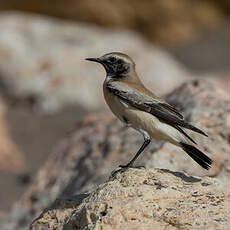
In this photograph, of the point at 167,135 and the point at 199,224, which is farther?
the point at 167,135

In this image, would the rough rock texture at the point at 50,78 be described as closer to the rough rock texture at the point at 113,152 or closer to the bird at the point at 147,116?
the rough rock texture at the point at 113,152

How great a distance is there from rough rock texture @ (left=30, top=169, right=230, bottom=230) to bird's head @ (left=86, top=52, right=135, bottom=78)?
167 cm

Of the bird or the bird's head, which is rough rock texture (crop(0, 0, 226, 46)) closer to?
the bird's head

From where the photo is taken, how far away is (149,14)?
21.9m

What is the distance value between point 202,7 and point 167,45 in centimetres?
193

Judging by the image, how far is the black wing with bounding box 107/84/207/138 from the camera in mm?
6184

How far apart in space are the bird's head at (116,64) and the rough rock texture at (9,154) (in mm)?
5525

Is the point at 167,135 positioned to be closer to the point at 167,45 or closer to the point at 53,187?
the point at 53,187

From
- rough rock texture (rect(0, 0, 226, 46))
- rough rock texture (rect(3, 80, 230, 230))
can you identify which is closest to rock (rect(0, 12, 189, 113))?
rough rock texture (rect(0, 0, 226, 46))

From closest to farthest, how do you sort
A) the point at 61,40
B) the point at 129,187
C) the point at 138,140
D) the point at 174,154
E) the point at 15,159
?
the point at 129,187 → the point at 174,154 → the point at 138,140 → the point at 15,159 → the point at 61,40

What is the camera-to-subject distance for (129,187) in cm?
505

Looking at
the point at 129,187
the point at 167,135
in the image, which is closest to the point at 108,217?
the point at 129,187

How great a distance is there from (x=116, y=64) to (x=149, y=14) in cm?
1540

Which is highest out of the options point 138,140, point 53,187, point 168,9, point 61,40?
point 168,9
